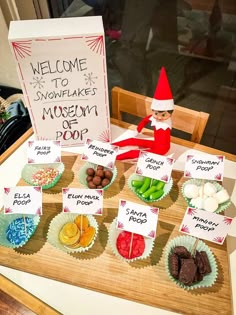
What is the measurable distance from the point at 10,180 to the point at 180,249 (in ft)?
2.52

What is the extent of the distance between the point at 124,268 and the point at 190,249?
0.24m

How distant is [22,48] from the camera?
3.55ft

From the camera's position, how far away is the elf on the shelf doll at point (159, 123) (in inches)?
45.5

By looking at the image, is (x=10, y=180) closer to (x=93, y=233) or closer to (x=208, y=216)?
(x=93, y=233)

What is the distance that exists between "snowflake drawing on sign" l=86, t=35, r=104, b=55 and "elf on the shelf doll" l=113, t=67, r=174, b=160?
0.80 ft

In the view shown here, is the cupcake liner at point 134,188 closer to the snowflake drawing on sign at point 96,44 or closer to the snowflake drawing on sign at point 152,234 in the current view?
the snowflake drawing on sign at point 152,234

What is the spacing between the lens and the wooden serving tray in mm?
988

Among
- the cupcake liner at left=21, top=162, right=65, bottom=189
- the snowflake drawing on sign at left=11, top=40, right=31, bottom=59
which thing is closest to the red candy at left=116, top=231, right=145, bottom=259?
the cupcake liner at left=21, top=162, right=65, bottom=189

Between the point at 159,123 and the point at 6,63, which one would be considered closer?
the point at 159,123

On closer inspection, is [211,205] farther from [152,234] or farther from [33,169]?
[33,169]

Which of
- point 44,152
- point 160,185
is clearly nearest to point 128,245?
point 160,185

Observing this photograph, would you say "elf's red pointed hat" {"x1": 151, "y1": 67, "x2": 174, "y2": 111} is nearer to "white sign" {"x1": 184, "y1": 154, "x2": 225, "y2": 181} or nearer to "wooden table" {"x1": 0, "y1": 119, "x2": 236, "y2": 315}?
"white sign" {"x1": 184, "y1": 154, "x2": 225, "y2": 181}

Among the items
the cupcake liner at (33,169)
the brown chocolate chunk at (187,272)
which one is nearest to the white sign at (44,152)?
the cupcake liner at (33,169)

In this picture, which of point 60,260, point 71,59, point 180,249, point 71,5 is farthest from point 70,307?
point 71,5
